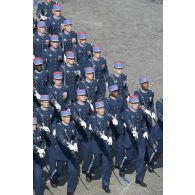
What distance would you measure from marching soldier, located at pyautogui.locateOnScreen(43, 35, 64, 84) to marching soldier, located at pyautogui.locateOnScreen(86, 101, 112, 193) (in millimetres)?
3723

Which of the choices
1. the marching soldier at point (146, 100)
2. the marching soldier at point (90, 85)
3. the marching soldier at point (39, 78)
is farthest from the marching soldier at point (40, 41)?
the marching soldier at point (146, 100)

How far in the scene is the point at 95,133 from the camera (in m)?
17.6

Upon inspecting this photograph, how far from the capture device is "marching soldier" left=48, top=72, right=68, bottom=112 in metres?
19.0

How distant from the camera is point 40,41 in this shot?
21859 mm

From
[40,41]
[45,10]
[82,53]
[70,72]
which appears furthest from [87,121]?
[45,10]

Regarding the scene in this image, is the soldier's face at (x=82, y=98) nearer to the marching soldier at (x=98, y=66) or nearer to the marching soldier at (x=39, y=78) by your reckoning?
the marching soldier at (x=39, y=78)

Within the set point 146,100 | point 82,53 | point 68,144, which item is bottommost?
point 68,144

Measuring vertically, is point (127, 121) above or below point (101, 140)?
above

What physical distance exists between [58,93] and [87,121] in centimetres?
135

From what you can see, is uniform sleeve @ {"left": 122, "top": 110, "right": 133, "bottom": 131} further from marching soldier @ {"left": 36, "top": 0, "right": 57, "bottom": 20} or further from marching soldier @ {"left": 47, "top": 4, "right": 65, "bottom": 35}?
marching soldier @ {"left": 36, "top": 0, "right": 57, "bottom": 20}

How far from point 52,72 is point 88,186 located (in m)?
4.43

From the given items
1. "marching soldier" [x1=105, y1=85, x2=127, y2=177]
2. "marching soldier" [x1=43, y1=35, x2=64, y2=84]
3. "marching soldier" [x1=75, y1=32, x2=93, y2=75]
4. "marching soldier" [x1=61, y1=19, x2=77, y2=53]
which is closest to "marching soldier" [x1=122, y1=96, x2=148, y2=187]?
"marching soldier" [x1=105, y1=85, x2=127, y2=177]

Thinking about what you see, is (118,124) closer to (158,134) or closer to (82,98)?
(158,134)
